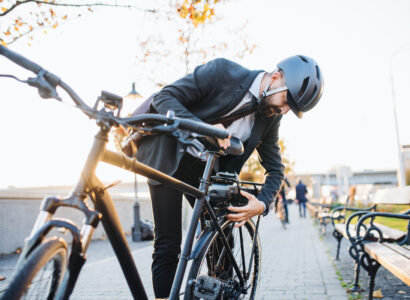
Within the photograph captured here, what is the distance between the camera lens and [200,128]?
5.08 feet

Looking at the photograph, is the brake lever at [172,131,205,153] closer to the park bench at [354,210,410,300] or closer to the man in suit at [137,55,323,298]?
the man in suit at [137,55,323,298]

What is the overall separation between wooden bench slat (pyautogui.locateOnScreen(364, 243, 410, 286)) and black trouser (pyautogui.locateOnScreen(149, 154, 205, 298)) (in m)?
1.45

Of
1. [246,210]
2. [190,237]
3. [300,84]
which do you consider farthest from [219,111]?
[190,237]

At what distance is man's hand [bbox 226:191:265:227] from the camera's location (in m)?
2.43

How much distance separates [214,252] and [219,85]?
1078mm

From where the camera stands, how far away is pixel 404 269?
2.52 metres

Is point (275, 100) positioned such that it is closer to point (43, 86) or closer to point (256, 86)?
point (256, 86)

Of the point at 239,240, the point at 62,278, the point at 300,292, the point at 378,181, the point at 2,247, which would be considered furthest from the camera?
the point at 378,181

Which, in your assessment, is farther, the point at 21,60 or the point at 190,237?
the point at 190,237

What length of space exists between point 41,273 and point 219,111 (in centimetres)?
154

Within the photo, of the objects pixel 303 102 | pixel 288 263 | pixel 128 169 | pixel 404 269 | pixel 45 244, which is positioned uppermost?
pixel 303 102

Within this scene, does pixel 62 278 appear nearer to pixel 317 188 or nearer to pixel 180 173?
pixel 180 173

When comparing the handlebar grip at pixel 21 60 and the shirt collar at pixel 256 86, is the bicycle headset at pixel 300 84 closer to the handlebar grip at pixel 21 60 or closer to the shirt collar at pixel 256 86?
the shirt collar at pixel 256 86

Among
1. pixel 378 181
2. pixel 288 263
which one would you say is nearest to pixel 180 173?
pixel 288 263
